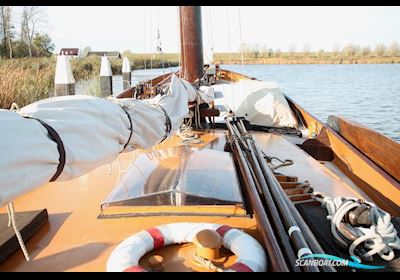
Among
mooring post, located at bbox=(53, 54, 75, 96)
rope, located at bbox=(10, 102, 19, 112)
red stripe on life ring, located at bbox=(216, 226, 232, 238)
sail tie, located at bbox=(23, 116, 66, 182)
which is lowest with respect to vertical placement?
red stripe on life ring, located at bbox=(216, 226, 232, 238)

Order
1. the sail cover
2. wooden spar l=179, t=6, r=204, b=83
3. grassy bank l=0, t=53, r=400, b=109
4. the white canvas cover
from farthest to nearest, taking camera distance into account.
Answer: grassy bank l=0, t=53, r=400, b=109
wooden spar l=179, t=6, r=204, b=83
the white canvas cover
the sail cover

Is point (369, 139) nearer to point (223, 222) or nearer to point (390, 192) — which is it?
point (390, 192)

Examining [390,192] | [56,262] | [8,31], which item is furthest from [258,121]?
[8,31]

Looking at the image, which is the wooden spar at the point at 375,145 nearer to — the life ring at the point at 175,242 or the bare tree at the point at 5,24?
the life ring at the point at 175,242

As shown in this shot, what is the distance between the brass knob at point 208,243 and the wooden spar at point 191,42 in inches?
170

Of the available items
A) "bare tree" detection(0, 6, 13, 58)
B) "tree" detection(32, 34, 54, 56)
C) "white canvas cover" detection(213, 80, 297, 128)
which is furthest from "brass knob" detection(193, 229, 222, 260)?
"tree" detection(32, 34, 54, 56)

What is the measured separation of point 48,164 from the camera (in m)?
1.04

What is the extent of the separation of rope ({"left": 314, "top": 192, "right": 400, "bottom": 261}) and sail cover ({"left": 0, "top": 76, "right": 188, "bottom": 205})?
103 centimetres

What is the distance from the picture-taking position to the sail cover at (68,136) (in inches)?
37.2

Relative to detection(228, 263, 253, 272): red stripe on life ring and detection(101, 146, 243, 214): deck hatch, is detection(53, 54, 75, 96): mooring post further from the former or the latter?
detection(228, 263, 253, 272): red stripe on life ring

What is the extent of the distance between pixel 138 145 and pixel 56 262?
652mm

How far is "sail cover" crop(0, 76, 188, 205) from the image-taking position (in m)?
0.94

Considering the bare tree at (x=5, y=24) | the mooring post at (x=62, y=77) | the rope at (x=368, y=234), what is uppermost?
the bare tree at (x=5, y=24)

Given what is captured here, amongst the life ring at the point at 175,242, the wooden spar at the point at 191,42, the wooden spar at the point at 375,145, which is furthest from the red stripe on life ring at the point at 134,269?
the wooden spar at the point at 191,42
